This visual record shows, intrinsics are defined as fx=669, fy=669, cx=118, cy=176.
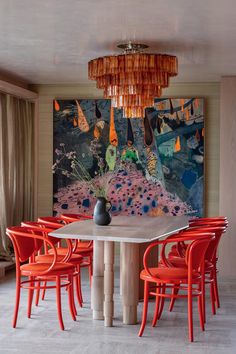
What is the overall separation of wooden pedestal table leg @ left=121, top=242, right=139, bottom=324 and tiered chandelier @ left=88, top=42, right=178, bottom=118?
1407mm

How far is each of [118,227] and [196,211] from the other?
3.04 metres

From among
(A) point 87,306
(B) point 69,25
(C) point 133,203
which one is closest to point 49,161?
(C) point 133,203

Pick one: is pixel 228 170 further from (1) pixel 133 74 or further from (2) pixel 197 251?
(2) pixel 197 251

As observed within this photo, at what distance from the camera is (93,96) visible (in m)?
9.21

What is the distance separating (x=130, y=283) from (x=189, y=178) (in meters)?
3.41

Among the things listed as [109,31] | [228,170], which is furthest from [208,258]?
[228,170]

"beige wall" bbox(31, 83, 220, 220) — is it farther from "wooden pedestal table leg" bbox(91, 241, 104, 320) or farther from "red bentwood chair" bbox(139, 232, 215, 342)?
"red bentwood chair" bbox(139, 232, 215, 342)

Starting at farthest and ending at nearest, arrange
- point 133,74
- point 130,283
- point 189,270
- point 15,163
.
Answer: point 15,163 < point 133,74 < point 130,283 < point 189,270

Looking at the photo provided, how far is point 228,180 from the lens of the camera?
8367 millimetres

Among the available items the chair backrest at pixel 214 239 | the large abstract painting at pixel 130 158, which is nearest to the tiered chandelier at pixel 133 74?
the chair backrest at pixel 214 239

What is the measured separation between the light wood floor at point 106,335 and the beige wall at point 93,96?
2.81m

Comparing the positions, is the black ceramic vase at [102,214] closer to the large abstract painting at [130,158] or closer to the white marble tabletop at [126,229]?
the white marble tabletop at [126,229]

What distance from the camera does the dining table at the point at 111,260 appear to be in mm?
5398

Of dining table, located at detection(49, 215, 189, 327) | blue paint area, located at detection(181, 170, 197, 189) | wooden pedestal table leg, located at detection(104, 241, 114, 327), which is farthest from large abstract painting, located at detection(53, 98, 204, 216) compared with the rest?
wooden pedestal table leg, located at detection(104, 241, 114, 327)
